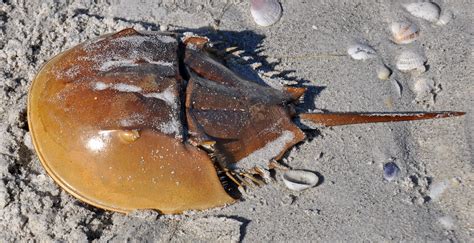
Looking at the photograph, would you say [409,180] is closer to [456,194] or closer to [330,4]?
[456,194]

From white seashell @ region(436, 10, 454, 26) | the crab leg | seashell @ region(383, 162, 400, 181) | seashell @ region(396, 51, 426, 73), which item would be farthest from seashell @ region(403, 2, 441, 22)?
seashell @ region(383, 162, 400, 181)

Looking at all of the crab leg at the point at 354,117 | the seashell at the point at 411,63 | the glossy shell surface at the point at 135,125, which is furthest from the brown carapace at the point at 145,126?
the seashell at the point at 411,63

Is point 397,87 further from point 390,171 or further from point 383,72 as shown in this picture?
point 390,171

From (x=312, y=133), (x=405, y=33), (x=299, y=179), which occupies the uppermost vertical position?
(x=405, y=33)

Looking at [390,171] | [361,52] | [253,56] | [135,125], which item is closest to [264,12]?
[253,56]

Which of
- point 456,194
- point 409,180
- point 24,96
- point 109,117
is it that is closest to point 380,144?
point 409,180

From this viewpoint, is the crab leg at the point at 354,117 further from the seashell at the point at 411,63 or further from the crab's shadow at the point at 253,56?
the seashell at the point at 411,63
